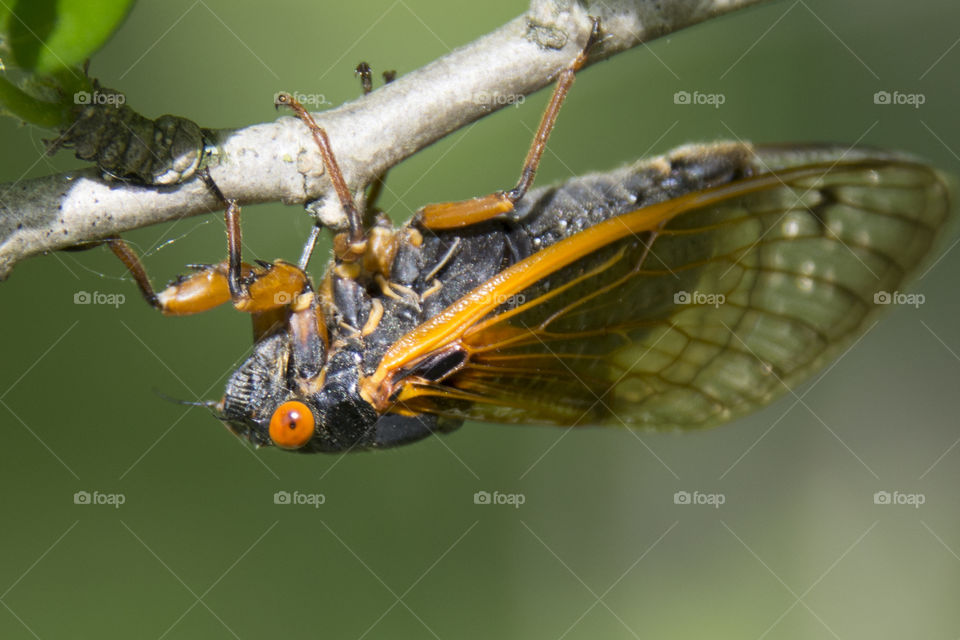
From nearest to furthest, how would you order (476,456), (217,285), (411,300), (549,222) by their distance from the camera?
(217,285) → (411,300) → (549,222) → (476,456)

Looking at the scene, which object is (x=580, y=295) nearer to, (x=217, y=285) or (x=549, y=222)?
(x=549, y=222)

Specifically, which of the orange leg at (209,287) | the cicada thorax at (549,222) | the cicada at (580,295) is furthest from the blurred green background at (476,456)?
the orange leg at (209,287)

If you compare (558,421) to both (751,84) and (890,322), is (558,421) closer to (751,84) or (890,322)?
(751,84)

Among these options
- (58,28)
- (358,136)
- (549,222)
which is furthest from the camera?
(549,222)

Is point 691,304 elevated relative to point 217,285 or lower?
elevated

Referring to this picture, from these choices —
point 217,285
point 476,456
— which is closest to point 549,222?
point 217,285

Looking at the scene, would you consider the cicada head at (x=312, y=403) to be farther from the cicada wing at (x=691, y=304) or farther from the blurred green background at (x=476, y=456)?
the blurred green background at (x=476, y=456)
